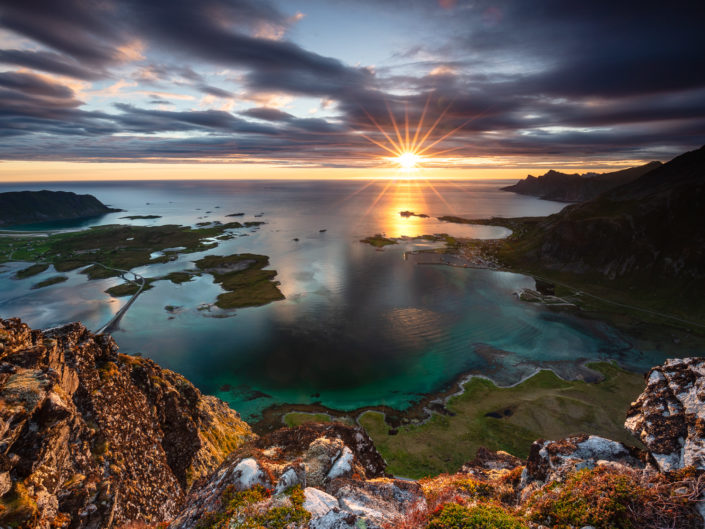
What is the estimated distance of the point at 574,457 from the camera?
14641 mm

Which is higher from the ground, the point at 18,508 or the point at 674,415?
the point at 18,508

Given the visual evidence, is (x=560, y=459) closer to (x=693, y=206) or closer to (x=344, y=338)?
(x=344, y=338)

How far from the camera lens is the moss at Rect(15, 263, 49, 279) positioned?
360 ft

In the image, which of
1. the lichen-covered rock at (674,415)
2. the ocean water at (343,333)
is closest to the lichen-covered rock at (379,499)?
the lichen-covered rock at (674,415)

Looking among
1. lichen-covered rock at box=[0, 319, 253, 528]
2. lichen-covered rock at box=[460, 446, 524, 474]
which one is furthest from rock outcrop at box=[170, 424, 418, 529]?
lichen-covered rock at box=[460, 446, 524, 474]

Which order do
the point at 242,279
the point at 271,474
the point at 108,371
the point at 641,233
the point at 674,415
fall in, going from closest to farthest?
the point at 674,415, the point at 271,474, the point at 108,371, the point at 242,279, the point at 641,233

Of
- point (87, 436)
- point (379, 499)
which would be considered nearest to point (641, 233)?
point (379, 499)

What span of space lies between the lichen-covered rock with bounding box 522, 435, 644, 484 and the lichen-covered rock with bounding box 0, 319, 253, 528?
63.9 feet

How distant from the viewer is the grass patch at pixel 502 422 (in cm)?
3903

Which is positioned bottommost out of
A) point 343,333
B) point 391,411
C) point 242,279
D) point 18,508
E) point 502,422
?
point 391,411

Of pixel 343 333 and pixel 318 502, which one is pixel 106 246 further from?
pixel 318 502

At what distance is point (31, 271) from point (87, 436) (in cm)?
14594

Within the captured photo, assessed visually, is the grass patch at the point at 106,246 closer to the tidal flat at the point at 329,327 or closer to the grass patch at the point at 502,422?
the tidal flat at the point at 329,327

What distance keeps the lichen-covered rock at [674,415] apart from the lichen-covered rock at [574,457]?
3.83ft
